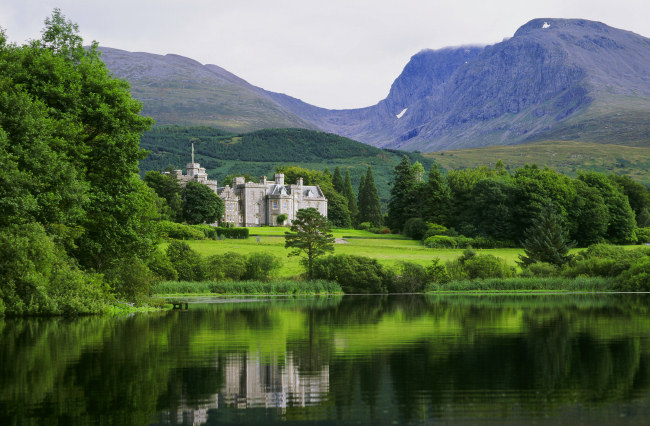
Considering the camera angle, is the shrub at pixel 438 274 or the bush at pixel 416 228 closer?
the shrub at pixel 438 274

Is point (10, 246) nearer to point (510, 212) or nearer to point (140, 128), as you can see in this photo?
point (140, 128)

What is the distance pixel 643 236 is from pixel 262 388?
308 ft

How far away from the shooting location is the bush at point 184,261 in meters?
56.5

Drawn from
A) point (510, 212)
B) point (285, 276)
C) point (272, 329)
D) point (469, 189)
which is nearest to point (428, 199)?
point (469, 189)

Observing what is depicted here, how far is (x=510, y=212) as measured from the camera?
93.7 meters

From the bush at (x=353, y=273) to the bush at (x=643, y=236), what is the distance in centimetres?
5110

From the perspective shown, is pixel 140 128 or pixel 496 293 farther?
pixel 496 293

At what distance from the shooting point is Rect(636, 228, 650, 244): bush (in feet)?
317

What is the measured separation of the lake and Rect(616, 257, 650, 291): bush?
2925 cm

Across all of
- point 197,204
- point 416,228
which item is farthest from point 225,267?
point 197,204

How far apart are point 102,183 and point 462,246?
6155cm

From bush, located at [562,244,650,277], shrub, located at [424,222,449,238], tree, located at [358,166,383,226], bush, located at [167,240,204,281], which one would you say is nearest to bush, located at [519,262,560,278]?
bush, located at [562,244,650,277]

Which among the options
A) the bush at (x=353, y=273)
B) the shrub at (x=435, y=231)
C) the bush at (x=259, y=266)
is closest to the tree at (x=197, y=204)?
the shrub at (x=435, y=231)

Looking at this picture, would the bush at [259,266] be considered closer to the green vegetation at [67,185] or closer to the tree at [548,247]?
the green vegetation at [67,185]
